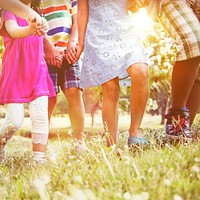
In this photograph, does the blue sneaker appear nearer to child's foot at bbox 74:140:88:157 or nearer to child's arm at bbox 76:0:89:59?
child's foot at bbox 74:140:88:157

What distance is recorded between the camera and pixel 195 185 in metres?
1.78

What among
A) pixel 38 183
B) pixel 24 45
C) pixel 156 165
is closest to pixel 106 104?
pixel 24 45

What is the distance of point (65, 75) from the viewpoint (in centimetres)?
389

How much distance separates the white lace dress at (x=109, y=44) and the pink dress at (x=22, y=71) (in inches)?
13.2

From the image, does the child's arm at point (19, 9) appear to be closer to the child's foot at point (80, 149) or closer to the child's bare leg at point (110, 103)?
the child's bare leg at point (110, 103)

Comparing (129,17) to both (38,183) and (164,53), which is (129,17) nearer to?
(38,183)

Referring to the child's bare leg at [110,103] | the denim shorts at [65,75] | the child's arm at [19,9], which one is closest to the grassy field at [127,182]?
the child's bare leg at [110,103]

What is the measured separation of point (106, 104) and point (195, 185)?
1.43 m

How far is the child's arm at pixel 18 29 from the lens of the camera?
10.5 ft

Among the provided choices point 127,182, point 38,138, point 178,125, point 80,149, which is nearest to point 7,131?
point 38,138

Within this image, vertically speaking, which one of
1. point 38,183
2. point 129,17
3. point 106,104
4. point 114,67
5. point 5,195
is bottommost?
point 5,195

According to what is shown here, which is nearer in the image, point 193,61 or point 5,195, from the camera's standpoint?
point 5,195

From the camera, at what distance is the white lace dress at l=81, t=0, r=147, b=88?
310 centimetres

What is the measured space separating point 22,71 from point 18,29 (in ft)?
1.01
